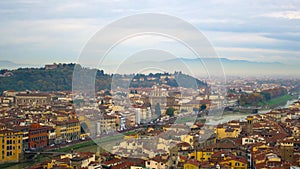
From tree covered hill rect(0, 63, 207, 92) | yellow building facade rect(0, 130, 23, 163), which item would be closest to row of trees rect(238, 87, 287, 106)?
tree covered hill rect(0, 63, 207, 92)

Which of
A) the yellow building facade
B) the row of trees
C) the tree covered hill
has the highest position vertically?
the tree covered hill

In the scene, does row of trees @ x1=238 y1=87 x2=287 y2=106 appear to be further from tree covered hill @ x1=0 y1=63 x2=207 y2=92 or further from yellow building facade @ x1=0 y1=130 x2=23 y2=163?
yellow building facade @ x1=0 y1=130 x2=23 y2=163

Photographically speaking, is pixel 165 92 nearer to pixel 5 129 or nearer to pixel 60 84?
pixel 60 84

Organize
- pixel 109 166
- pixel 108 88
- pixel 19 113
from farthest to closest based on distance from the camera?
pixel 108 88
pixel 19 113
pixel 109 166

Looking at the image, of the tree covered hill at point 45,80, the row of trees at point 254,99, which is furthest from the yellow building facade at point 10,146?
the row of trees at point 254,99

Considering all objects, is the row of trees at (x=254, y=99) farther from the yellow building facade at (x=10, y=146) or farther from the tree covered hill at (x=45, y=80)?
the yellow building facade at (x=10, y=146)

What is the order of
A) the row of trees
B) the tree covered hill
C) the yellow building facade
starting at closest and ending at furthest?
the yellow building facade, the row of trees, the tree covered hill

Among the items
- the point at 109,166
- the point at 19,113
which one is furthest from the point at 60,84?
the point at 109,166

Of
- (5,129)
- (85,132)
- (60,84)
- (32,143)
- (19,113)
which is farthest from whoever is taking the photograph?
(60,84)

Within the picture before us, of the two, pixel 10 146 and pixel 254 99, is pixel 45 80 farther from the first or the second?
pixel 10 146

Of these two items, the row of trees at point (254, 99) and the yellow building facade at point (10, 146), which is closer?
the yellow building facade at point (10, 146)

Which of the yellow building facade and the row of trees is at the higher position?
the row of trees
